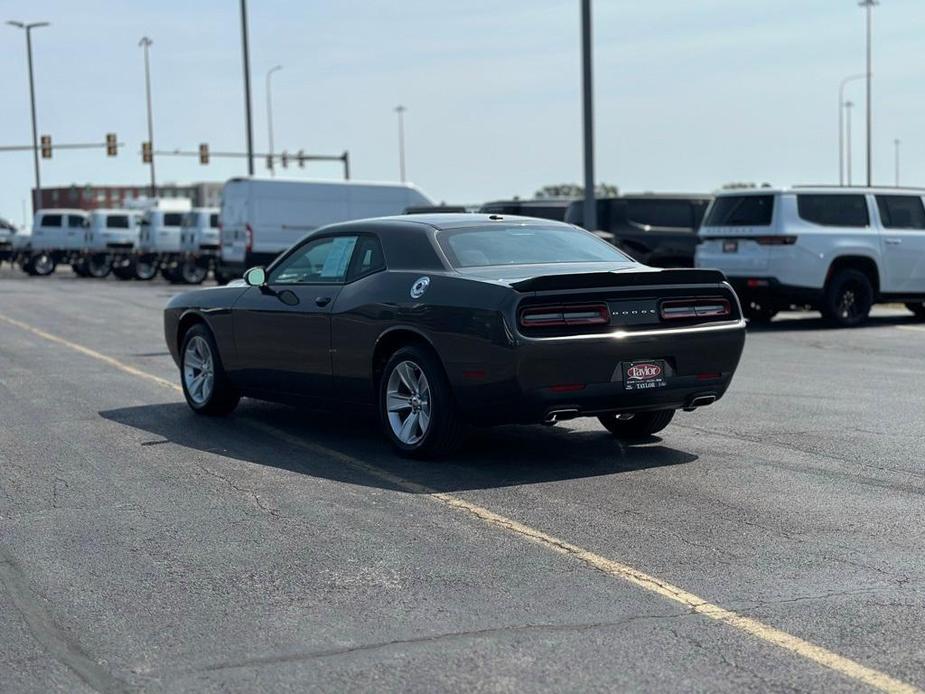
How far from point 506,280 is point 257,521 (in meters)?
2.15

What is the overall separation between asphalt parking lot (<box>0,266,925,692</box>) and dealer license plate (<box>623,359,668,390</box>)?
0.48 meters

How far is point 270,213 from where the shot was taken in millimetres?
32125

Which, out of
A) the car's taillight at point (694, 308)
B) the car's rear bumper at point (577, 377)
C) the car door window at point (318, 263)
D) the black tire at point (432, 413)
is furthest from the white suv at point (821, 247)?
the black tire at point (432, 413)

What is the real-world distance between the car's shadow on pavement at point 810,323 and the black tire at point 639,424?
967 centimetres

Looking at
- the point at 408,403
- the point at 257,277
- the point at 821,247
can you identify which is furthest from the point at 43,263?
the point at 408,403

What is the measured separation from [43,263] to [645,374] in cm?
4299

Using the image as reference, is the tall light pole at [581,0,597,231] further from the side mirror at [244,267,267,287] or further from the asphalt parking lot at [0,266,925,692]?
the side mirror at [244,267,267,287]

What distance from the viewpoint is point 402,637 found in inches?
196

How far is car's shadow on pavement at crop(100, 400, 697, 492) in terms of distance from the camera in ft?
26.6

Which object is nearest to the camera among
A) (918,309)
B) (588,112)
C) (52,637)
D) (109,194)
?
(52,637)

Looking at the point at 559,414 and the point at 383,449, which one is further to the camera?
the point at 383,449

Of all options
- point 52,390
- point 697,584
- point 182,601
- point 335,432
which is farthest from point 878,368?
point 182,601

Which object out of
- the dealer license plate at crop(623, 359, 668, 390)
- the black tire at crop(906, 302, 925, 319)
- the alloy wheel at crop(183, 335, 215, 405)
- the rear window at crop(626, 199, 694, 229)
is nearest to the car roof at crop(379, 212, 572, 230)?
the dealer license plate at crop(623, 359, 668, 390)

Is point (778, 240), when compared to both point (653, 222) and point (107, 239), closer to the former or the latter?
point (653, 222)
